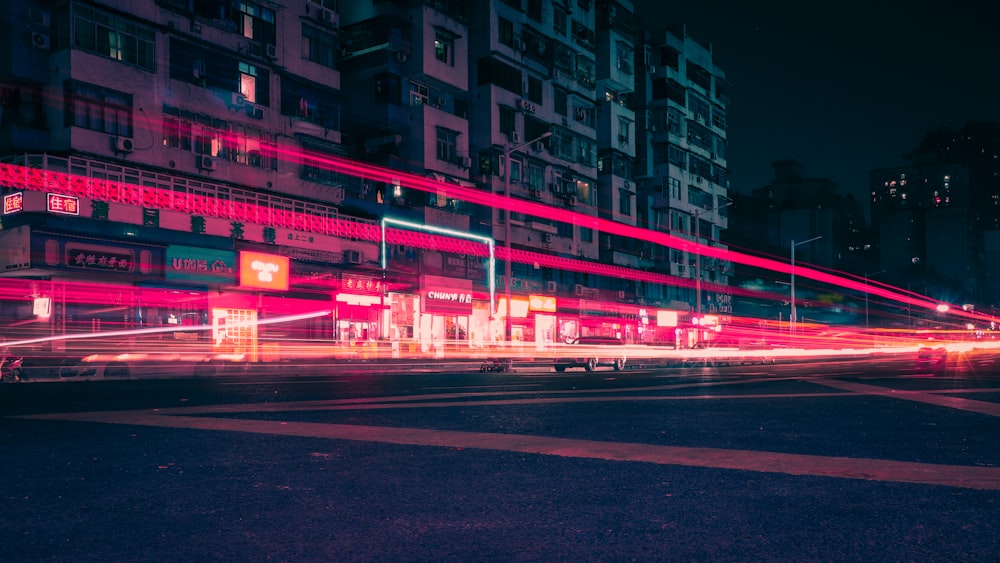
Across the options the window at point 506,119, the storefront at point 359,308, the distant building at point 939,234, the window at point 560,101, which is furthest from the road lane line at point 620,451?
the distant building at point 939,234

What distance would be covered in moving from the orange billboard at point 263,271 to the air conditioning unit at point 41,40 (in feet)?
35.3

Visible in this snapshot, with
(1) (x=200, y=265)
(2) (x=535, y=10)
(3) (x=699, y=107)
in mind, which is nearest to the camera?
(1) (x=200, y=265)

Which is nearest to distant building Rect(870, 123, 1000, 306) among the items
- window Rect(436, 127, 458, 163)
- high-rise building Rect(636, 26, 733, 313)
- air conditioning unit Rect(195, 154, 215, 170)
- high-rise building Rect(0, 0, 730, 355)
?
high-rise building Rect(636, 26, 733, 313)

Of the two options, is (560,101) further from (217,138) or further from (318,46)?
(217,138)

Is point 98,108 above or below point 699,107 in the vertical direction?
below

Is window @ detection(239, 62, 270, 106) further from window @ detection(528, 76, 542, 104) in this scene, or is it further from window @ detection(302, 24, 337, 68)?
window @ detection(528, 76, 542, 104)

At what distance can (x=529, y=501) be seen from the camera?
5.04m

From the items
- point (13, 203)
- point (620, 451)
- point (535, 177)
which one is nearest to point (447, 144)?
point (535, 177)

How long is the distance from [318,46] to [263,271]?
12.7 m

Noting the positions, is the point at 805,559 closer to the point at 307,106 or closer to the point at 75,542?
the point at 75,542

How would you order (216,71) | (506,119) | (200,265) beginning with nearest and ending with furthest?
(200,265), (216,71), (506,119)

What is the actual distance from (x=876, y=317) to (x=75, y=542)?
120 meters

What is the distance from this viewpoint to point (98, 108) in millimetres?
30188

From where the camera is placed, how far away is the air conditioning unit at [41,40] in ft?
96.2
